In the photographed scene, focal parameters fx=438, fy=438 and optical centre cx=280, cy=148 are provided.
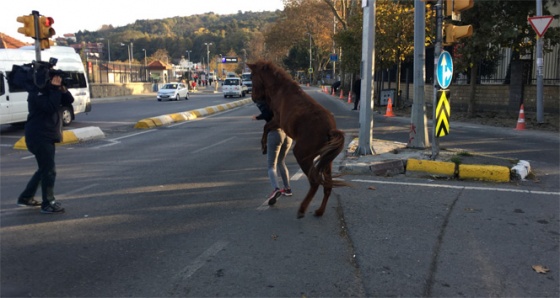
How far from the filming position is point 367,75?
30.8 ft

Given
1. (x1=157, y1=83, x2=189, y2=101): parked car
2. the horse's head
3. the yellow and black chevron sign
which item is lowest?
the yellow and black chevron sign

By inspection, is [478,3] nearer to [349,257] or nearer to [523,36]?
[523,36]

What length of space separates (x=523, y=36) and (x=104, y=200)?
16.8m

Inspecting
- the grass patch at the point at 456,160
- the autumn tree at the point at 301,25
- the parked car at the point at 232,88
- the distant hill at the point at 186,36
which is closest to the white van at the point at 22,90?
the grass patch at the point at 456,160

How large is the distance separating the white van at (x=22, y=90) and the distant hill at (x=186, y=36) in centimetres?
7985

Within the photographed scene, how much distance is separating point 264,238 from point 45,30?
10824 mm

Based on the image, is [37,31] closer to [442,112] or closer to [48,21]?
[48,21]

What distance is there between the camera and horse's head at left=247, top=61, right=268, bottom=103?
5.83 meters

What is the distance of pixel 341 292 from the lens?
11.9 ft

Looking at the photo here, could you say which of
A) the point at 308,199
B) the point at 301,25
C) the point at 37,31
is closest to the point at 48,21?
the point at 37,31

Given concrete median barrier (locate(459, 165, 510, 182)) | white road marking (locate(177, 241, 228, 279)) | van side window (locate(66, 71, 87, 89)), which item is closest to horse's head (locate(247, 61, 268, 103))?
white road marking (locate(177, 241, 228, 279))

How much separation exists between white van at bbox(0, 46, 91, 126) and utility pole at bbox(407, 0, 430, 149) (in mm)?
8972

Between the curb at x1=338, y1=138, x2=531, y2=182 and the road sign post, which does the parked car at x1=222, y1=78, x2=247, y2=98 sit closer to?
the road sign post

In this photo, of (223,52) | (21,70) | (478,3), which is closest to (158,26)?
(223,52)
